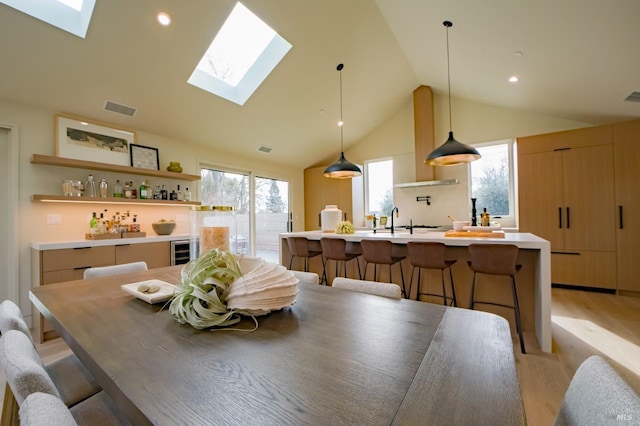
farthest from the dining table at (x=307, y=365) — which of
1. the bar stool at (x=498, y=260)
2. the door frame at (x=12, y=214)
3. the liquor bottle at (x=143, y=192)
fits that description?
the liquor bottle at (x=143, y=192)

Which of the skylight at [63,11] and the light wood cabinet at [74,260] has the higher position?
the skylight at [63,11]

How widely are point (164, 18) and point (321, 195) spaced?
435 cm

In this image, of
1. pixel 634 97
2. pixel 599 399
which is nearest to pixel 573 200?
pixel 634 97

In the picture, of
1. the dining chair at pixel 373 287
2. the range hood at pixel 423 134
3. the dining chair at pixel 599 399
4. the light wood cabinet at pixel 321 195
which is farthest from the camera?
the light wood cabinet at pixel 321 195

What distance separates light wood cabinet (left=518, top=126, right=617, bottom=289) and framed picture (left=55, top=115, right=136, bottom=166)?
5902 mm

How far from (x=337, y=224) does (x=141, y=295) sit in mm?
2651

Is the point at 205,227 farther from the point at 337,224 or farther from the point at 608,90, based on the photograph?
the point at 608,90

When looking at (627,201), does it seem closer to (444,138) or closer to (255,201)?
(444,138)

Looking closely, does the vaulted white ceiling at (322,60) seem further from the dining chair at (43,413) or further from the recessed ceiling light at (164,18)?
the dining chair at (43,413)

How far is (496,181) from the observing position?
16.4ft

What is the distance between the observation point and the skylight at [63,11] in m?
2.34

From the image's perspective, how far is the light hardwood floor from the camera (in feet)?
5.74

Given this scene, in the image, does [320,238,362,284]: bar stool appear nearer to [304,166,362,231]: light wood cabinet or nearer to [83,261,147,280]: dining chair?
[83,261,147,280]: dining chair

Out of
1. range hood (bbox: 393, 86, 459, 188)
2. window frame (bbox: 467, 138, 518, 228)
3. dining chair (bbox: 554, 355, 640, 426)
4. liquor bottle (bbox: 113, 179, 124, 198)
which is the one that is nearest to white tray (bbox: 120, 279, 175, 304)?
dining chair (bbox: 554, 355, 640, 426)
